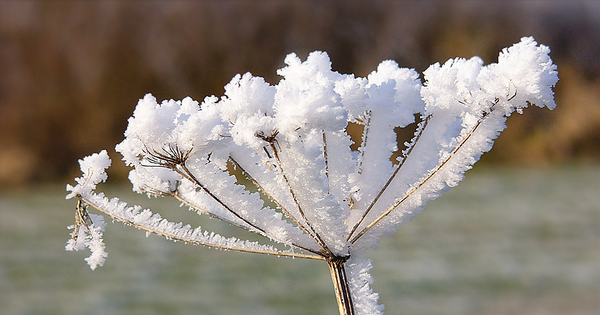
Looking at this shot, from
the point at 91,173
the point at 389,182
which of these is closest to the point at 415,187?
the point at 389,182

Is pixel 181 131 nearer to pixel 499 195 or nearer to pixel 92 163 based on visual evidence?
pixel 92 163

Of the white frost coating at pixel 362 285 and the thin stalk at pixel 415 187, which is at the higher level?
the thin stalk at pixel 415 187

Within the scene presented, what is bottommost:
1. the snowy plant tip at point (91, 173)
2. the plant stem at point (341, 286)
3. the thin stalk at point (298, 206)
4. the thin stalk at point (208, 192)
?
the plant stem at point (341, 286)

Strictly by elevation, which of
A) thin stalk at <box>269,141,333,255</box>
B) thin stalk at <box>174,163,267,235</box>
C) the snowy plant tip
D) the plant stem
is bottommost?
the plant stem

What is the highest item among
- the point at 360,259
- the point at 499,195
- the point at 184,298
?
the point at 499,195

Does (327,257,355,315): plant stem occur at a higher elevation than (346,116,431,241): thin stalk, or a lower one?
lower

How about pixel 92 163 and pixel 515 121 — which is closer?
pixel 92 163

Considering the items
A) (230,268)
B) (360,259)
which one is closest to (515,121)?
(230,268)
